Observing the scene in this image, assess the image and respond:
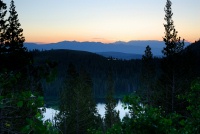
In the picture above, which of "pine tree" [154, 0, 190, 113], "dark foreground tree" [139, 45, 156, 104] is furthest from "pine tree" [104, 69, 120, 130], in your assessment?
"pine tree" [154, 0, 190, 113]

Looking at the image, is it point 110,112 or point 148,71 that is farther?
point 148,71

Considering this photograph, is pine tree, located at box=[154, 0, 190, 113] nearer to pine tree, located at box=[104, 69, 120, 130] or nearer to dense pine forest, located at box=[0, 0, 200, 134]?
dense pine forest, located at box=[0, 0, 200, 134]

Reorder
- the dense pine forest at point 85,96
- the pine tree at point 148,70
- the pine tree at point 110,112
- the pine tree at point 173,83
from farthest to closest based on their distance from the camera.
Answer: the pine tree at point 148,70
the pine tree at point 110,112
the pine tree at point 173,83
the dense pine forest at point 85,96

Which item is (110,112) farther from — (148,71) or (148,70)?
(148,70)

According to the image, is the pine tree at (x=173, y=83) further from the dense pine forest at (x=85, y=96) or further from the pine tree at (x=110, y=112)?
the pine tree at (x=110, y=112)

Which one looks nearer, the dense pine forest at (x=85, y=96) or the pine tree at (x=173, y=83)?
the dense pine forest at (x=85, y=96)

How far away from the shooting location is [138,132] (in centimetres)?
803

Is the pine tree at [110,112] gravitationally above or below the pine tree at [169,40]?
below

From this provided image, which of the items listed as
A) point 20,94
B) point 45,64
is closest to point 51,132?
point 20,94

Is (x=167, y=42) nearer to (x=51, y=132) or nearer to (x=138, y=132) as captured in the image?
(x=138, y=132)

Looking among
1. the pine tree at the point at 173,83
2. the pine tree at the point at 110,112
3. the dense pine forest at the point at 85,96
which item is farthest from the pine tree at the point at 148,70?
the pine tree at the point at 173,83

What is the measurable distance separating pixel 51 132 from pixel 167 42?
148ft

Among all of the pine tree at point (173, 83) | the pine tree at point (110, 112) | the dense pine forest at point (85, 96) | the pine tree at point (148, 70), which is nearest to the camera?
the dense pine forest at point (85, 96)

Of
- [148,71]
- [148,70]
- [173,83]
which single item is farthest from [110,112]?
[173,83]
